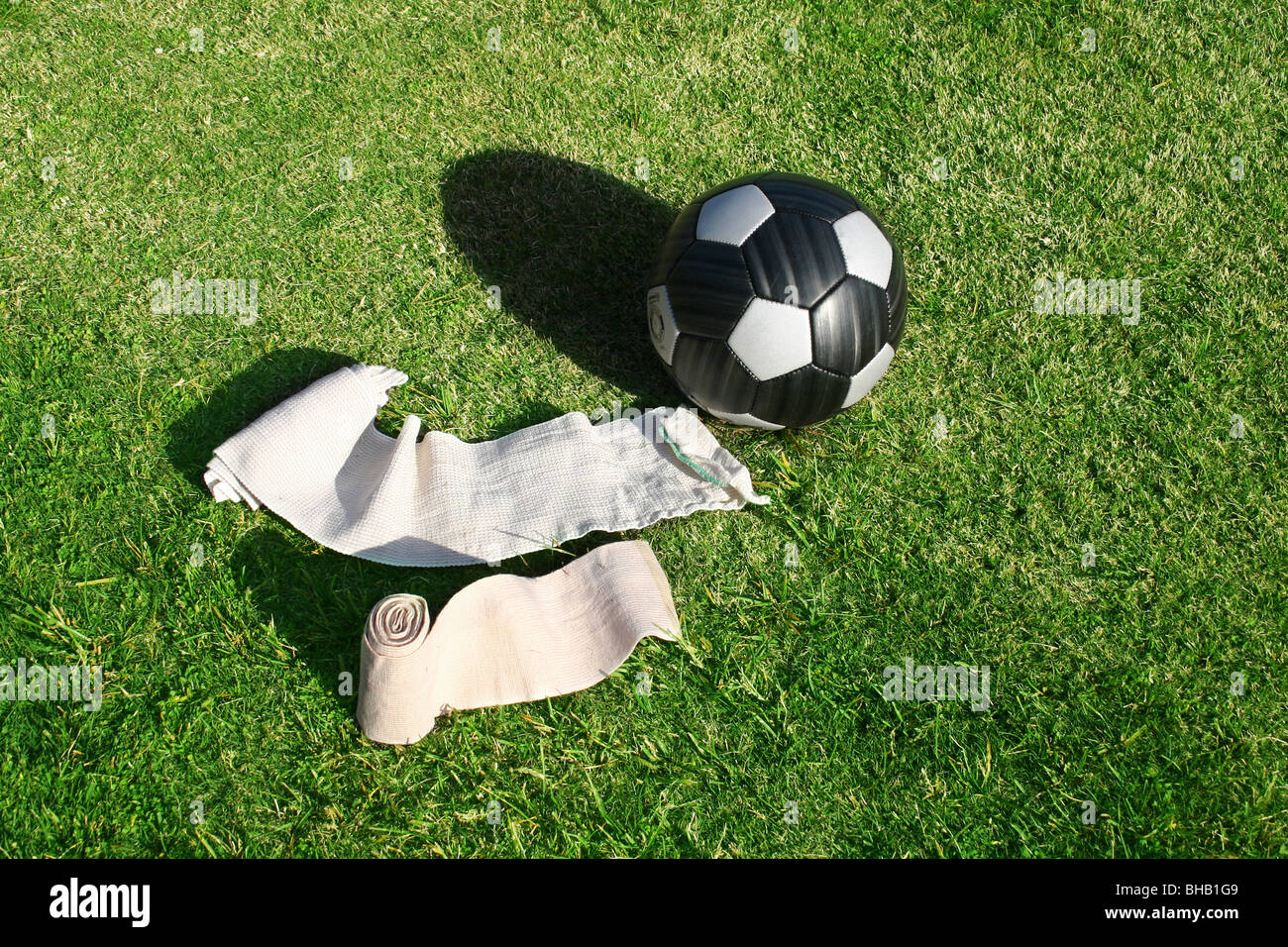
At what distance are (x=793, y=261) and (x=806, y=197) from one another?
32 cm

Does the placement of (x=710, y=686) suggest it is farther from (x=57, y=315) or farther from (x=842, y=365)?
(x=57, y=315)

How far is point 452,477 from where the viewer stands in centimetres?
394

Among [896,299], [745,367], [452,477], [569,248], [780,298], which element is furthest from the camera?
[569,248]

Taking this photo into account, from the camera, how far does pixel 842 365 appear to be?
3.66 metres

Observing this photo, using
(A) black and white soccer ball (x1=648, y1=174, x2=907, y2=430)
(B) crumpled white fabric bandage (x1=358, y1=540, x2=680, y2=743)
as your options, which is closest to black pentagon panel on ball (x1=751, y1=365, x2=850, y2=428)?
(A) black and white soccer ball (x1=648, y1=174, x2=907, y2=430)

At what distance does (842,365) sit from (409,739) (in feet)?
6.98

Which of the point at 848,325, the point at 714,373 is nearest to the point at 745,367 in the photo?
the point at 714,373

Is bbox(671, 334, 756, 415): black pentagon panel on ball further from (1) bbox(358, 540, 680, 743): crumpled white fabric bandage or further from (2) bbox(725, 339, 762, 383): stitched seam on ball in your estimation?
(1) bbox(358, 540, 680, 743): crumpled white fabric bandage

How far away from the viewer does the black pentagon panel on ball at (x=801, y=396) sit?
365 centimetres

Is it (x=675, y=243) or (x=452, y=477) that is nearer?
(x=675, y=243)

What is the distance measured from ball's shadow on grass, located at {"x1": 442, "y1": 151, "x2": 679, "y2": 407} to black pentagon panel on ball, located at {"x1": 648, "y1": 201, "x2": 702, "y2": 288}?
0.53m

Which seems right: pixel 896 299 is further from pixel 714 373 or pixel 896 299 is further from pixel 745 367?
pixel 714 373

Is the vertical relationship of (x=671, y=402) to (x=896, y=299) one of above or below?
below

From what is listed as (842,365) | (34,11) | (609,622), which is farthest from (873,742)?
(34,11)
